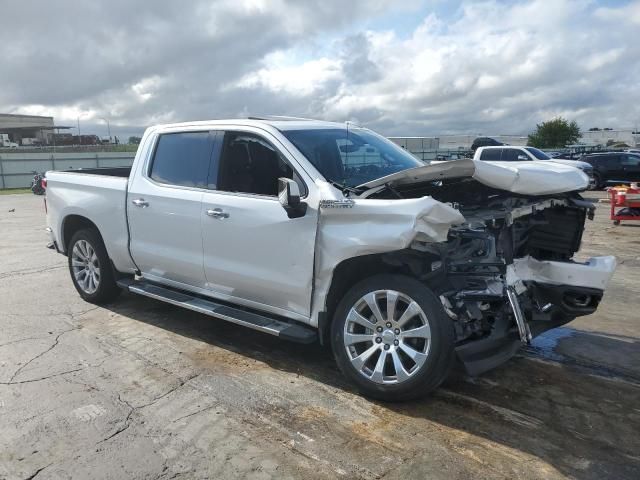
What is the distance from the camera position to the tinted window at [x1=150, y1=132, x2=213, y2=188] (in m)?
5.16

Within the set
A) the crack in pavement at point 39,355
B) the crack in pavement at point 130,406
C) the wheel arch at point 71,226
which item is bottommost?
the crack in pavement at point 39,355

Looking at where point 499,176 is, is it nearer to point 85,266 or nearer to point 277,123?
point 277,123

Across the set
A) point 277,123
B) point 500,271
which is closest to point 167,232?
point 277,123

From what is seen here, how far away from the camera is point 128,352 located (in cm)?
503

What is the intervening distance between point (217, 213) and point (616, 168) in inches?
929

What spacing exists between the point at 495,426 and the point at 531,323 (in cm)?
106

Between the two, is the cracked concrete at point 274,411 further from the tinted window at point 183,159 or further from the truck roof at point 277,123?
the truck roof at point 277,123

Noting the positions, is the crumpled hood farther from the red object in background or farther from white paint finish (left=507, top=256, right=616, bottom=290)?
the red object in background

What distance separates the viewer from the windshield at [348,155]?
4.52m

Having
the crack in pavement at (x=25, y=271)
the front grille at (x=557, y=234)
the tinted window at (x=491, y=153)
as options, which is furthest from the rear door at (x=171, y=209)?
the tinted window at (x=491, y=153)

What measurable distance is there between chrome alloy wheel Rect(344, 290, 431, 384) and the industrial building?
282 feet

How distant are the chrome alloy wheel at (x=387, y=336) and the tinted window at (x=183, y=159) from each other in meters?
1.97

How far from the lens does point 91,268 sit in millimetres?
6414

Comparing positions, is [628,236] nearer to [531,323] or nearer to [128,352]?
[531,323]
